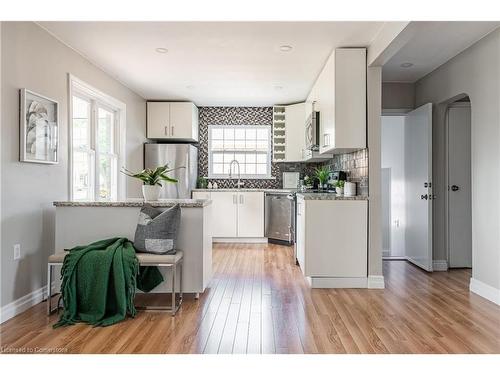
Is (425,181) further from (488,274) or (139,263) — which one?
(139,263)

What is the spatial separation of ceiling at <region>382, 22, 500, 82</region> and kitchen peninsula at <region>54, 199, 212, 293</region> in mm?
2328

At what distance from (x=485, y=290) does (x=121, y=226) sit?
3332 millimetres

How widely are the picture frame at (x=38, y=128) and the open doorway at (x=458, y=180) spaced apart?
4.31 meters

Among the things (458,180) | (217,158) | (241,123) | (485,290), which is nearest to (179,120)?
(217,158)

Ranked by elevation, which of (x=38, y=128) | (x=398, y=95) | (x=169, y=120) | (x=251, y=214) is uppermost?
(x=398, y=95)

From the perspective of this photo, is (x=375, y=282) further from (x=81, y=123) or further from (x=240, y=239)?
(x=81, y=123)

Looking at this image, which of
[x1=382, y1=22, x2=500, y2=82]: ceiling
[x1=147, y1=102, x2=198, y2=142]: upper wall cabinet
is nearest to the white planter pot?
[x1=382, y1=22, x2=500, y2=82]: ceiling

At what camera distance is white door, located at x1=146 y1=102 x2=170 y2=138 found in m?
6.36

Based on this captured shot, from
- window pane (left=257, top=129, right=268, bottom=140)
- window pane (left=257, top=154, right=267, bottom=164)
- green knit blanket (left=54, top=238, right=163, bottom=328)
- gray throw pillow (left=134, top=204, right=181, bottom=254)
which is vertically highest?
window pane (left=257, top=129, right=268, bottom=140)

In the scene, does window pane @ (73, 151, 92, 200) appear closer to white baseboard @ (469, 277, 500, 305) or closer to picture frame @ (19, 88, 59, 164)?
picture frame @ (19, 88, 59, 164)

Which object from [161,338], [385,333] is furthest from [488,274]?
[161,338]

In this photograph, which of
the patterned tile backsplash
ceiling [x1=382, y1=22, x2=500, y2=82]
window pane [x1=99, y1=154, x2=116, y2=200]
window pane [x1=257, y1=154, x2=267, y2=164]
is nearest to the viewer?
ceiling [x1=382, y1=22, x2=500, y2=82]

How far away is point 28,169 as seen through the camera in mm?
3174

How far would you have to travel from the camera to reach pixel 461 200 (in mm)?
4633
